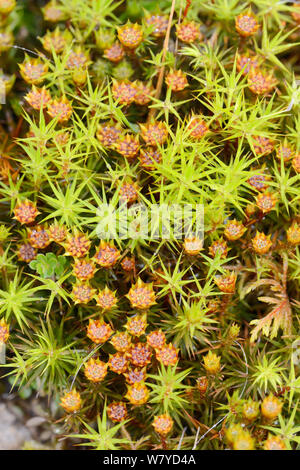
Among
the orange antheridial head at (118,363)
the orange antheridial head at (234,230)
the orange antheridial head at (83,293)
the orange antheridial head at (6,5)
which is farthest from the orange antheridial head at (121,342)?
the orange antheridial head at (6,5)

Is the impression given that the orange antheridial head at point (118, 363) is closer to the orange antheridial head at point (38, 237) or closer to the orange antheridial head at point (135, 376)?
the orange antheridial head at point (135, 376)

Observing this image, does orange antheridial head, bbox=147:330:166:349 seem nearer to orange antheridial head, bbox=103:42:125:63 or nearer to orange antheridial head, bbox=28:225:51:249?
orange antheridial head, bbox=28:225:51:249

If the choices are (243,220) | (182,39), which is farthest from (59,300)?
(182,39)

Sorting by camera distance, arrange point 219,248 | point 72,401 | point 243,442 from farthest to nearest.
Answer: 1. point 219,248
2. point 72,401
3. point 243,442

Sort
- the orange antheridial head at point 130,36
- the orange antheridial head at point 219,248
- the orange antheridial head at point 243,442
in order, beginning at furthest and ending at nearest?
the orange antheridial head at point 130,36, the orange antheridial head at point 219,248, the orange antheridial head at point 243,442

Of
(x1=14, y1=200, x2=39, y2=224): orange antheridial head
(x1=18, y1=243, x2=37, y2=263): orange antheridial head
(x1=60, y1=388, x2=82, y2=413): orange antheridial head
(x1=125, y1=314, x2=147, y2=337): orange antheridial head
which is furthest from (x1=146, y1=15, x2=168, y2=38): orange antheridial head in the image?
(x1=60, y1=388, x2=82, y2=413): orange antheridial head

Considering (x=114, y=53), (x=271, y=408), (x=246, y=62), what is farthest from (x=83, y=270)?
(x=246, y=62)

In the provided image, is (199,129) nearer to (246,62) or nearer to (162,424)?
(246,62)
